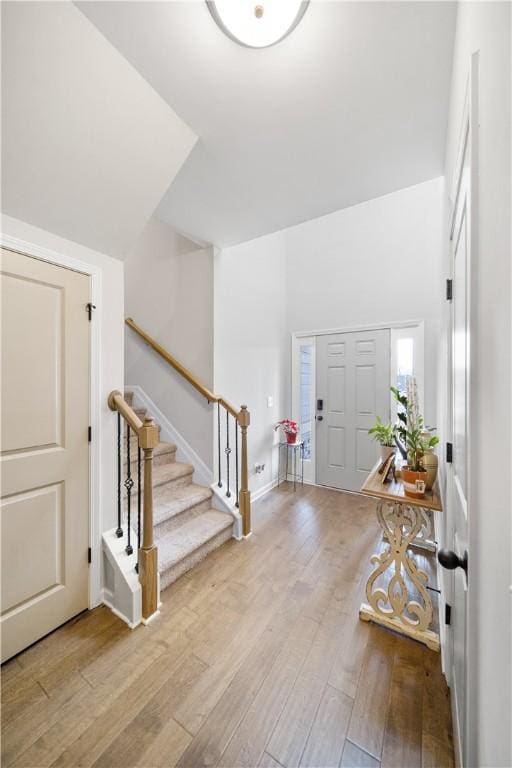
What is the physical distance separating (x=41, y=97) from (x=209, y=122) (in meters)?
0.71

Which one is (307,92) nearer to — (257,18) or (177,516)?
(257,18)

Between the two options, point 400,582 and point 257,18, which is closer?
point 257,18

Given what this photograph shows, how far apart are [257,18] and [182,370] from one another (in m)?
2.28

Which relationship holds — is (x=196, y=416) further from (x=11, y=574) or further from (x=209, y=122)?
(x=209, y=122)

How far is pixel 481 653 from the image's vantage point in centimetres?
64

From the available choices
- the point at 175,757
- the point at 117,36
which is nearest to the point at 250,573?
the point at 175,757

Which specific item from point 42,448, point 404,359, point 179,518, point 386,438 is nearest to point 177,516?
point 179,518

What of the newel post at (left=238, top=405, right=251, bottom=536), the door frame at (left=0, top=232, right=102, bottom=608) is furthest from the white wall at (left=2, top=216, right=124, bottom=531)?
the newel post at (left=238, top=405, right=251, bottom=536)

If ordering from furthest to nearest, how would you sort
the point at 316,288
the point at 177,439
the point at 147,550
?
the point at 316,288
the point at 177,439
the point at 147,550

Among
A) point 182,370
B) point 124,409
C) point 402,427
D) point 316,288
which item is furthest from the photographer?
point 316,288

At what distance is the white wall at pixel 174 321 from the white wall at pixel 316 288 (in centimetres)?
16

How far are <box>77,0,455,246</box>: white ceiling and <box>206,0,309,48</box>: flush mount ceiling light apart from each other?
1.8 inches

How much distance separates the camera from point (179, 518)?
7.86 feet

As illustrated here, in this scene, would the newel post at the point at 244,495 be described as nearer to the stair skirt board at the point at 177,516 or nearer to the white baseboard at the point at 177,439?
the stair skirt board at the point at 177,516
